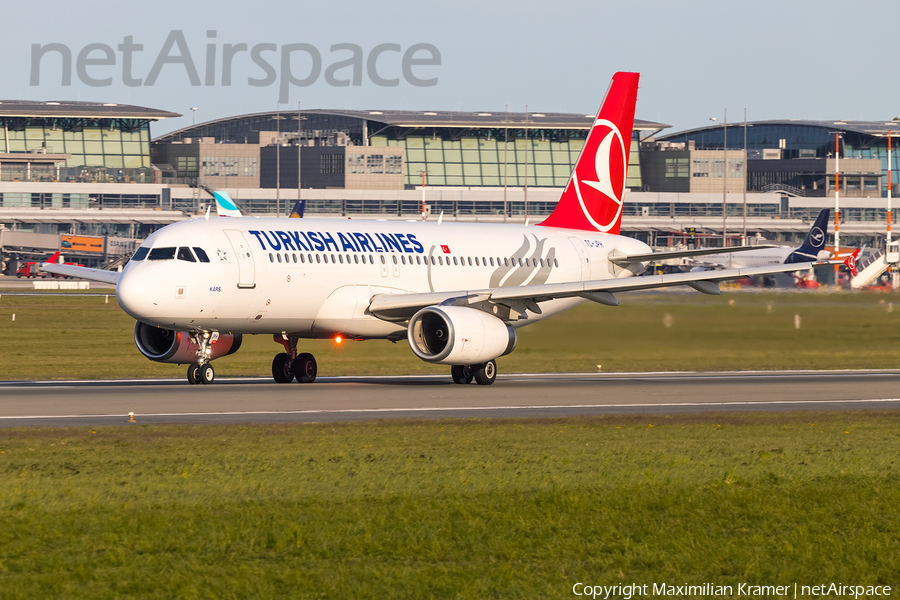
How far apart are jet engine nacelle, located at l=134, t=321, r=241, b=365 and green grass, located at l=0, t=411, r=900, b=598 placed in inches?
432

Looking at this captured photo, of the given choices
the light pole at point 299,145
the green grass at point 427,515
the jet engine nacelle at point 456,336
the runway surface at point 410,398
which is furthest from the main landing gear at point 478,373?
the light pole at point 299,145

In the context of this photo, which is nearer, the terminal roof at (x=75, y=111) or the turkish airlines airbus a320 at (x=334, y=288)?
the turkish airlines airbus a320 at (x=334, y=288)

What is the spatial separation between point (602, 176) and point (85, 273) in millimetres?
17371

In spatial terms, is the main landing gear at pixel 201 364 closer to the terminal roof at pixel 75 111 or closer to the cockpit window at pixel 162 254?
the cockpit window at pixel 162 254

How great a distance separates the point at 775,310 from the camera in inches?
Answer: 1591

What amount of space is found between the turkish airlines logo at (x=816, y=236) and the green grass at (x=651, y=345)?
4905 cm

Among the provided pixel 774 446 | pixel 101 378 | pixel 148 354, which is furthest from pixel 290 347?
pixel 774 446

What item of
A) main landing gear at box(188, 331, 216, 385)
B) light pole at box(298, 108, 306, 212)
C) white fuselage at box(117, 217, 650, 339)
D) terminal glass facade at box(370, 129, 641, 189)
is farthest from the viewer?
terminal glass facade at box(370, 129, 641, 189)

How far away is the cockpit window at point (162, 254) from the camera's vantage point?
29.0 meters

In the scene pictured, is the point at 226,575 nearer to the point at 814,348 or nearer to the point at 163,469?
the point at 163,469

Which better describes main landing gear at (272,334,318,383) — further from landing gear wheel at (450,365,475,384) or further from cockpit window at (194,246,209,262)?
cockpit window at (194,246,209,262)

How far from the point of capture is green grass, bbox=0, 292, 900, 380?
3669 cm

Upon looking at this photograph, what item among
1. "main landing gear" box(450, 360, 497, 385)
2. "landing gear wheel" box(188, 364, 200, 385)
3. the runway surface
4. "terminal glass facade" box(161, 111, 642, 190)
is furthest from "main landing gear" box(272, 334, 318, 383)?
"terminal glass facade" box(161, 111, 642, 190)

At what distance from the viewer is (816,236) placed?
313 feet
